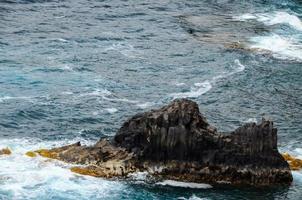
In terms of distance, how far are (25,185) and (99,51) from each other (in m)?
39.2

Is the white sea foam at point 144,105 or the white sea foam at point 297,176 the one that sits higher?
the white sea foam at point 144,105

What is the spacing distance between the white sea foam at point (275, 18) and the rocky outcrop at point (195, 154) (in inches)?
2126

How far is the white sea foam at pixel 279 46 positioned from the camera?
96.2 metres

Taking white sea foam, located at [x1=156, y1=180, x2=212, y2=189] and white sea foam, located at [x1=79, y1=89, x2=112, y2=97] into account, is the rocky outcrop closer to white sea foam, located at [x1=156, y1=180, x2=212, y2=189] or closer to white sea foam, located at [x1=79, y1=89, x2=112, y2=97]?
white sea foam, located at [x1=156, y1=180, x2=212, y2=189]

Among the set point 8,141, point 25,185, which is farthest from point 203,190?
point 8,141

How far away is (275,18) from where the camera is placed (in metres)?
115

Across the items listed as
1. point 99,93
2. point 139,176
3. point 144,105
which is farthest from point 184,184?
point 99,93

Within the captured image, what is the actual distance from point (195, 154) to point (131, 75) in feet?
91.5

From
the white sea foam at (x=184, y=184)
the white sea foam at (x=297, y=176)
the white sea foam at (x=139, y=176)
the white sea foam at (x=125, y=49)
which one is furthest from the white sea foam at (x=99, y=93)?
the white sea foam at (x=297, y=176)

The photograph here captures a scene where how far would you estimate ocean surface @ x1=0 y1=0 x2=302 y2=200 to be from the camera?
58.7 meters

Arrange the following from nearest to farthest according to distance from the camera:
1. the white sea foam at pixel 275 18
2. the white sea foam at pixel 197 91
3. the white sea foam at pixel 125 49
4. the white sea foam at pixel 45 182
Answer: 1. the white sea foam at pixel 45 182
2. the white sea foam at pixel 197 91
3. the white sea foam at pixel 125 49
4. the white sea foam at pixel 275 18

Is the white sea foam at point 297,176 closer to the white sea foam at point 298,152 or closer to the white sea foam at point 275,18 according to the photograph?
the white sea foam at point 298,152

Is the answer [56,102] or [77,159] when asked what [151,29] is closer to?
[56,102]

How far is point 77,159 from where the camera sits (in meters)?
61.2
